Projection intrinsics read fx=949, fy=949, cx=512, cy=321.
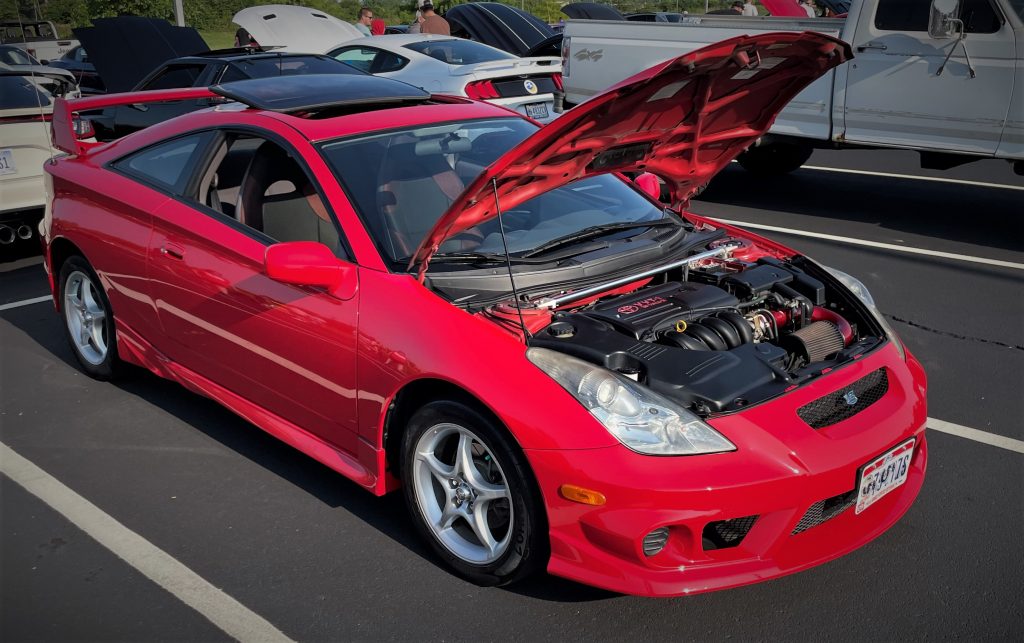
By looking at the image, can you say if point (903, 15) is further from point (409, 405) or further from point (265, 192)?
point (409, 405)

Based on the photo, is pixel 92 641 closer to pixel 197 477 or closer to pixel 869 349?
pixel 197 477

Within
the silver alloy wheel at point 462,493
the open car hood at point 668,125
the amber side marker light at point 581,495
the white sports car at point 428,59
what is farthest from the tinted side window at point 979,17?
the amber side marker light at point 581,495

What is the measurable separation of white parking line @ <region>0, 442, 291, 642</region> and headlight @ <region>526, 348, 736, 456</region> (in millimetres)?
1231

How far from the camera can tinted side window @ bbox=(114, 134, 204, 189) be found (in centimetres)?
445

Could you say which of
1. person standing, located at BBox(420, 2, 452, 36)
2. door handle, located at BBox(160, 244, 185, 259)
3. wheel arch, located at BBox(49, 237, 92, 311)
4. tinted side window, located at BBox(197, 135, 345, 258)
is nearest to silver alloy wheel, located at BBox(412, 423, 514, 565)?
tinted side window, located at BBox(197, 135, 345, 258)

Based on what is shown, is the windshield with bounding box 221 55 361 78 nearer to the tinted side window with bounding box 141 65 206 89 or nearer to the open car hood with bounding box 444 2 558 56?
the tinted side window with bounding box 141 65 206 89

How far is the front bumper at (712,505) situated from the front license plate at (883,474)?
4 centimetres

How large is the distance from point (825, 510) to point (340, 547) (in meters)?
1.73

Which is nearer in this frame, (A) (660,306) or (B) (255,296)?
(A) (660,306)

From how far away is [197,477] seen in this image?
411 centimetres

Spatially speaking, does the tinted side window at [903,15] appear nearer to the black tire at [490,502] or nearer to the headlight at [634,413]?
the headlight at [634,413]

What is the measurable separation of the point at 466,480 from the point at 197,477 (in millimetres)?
1502

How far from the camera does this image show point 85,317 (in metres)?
5.16

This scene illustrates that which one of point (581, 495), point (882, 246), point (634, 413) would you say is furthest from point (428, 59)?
point (581, 495)
